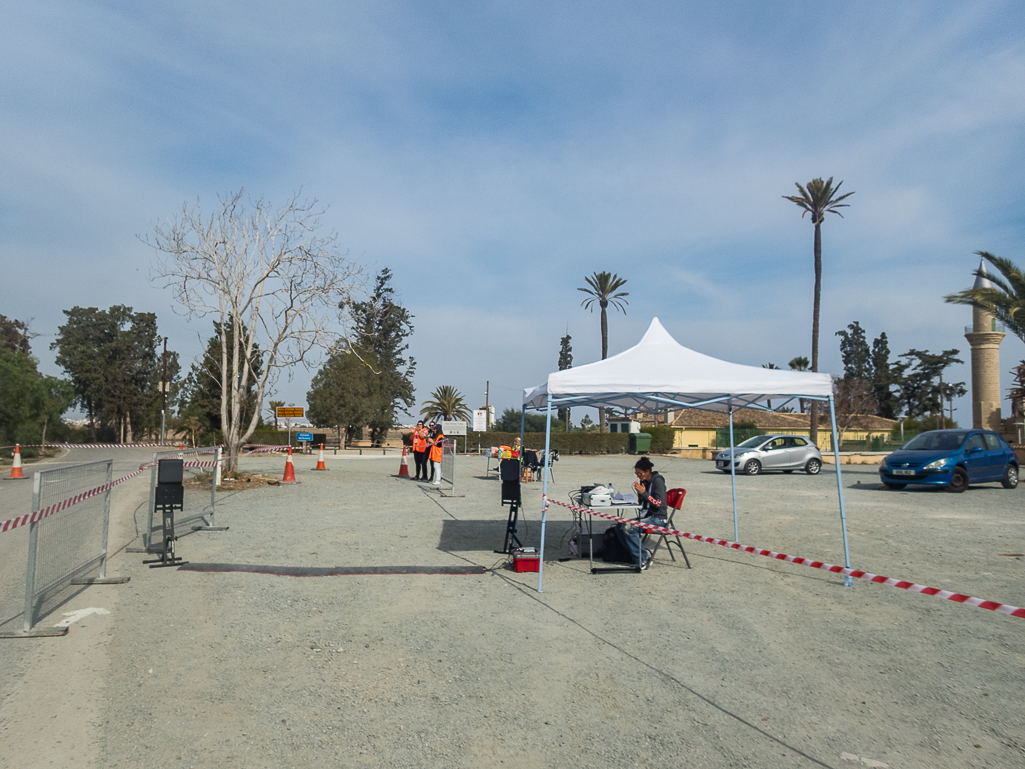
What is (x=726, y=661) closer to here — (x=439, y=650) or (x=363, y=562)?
(x=439, y=650)

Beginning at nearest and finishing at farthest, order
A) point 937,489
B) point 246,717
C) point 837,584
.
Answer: point 246,717, point 837,584, point 937,489

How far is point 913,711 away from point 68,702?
516cm

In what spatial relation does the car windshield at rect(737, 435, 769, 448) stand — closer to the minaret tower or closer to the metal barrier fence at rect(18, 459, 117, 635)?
the minaret tower

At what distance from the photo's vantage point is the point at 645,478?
27.7ft

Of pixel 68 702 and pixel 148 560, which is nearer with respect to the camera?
pixel 68 702

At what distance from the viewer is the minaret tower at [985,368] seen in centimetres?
3653

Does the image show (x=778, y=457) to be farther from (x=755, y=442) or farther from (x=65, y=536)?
(x=65, y=536)

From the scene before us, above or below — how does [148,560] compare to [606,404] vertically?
below

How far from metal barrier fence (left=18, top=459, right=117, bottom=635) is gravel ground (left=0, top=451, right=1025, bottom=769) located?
0.98 ft

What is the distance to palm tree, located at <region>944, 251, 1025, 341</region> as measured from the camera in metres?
21.1

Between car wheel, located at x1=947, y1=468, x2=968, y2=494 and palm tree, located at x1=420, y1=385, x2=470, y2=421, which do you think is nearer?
car wheel, located at x1=947, y1=468, x2=968, y2=494

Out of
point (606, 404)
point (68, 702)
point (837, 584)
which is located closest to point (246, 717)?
point (68, 702)

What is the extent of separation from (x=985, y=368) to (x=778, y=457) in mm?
20639

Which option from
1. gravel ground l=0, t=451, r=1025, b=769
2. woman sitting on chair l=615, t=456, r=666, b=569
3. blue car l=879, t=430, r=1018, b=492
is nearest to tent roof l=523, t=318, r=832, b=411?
woman sitting on chair l=615, t=456, r=666, b=569
